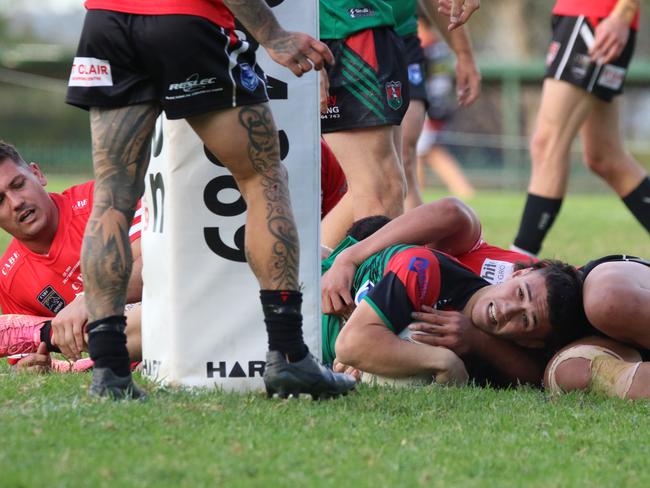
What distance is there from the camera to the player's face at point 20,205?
4793mm

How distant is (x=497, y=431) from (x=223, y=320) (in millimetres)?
1101

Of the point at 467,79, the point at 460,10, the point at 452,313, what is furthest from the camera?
the point at 467,79

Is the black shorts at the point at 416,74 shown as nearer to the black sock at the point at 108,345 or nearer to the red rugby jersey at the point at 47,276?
the red rugby jersey at the point at 47,276

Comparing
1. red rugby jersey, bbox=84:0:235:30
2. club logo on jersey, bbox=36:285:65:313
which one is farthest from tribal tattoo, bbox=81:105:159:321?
club logo on jersey, bbox=36:285:65:313

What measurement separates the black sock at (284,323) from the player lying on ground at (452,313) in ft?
1.89

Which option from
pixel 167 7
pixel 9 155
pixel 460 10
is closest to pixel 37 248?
pixel 9 155

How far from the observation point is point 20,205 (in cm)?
478

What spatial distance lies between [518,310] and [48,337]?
6.12ft

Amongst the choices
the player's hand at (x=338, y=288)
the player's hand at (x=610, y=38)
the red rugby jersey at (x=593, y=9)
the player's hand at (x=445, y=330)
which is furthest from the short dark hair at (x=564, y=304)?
the red rugby jersey at (x=593, y=9)

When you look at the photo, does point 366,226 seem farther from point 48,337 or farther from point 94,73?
point 94,73

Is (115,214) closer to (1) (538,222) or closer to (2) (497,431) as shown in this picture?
(2) (497,431)

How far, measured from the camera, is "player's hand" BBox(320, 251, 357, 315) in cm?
460

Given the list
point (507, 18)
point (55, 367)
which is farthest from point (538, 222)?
point (507, 18)

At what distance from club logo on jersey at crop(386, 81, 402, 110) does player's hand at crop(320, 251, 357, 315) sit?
1.11 metres
